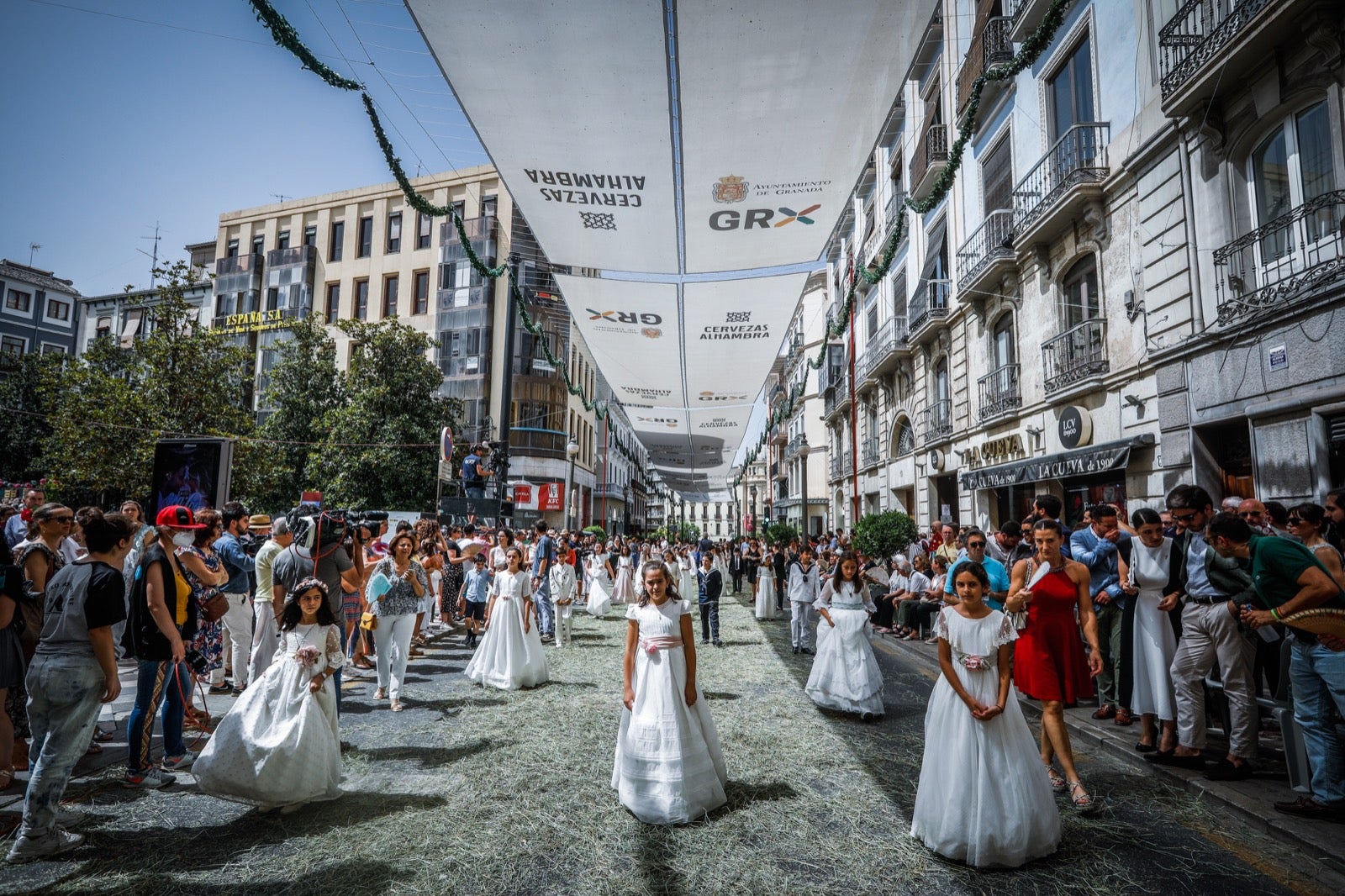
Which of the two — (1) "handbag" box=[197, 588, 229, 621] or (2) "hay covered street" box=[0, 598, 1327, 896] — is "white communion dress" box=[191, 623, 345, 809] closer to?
(2) "hay covered street" box=[0, 598, 1327, 896]

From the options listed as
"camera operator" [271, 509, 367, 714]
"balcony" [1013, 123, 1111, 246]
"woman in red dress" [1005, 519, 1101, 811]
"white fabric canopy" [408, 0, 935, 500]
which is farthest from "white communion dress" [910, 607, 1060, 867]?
"balcony" [1013, 123, 1111, 246]

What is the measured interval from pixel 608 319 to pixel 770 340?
2453 mm

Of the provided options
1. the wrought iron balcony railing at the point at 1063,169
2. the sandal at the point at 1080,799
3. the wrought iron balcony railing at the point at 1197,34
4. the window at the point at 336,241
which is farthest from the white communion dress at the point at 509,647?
the window at the point at 336,241

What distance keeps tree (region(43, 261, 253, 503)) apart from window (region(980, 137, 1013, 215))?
22.8 m

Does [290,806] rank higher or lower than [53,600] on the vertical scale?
lower

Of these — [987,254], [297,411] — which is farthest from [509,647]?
[297,411]

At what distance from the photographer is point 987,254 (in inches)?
636

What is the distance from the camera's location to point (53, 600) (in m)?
3.95

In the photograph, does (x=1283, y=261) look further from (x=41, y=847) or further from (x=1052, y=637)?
(x=41, y=847)

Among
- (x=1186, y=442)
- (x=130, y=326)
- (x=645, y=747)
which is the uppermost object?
(x=130, y=326)

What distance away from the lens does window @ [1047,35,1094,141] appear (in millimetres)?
13320

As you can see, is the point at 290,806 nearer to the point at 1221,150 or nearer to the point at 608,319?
the point at 608,319

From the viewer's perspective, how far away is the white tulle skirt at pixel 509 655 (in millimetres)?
8242

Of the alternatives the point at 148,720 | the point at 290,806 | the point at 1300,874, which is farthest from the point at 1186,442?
the point at 148,720
